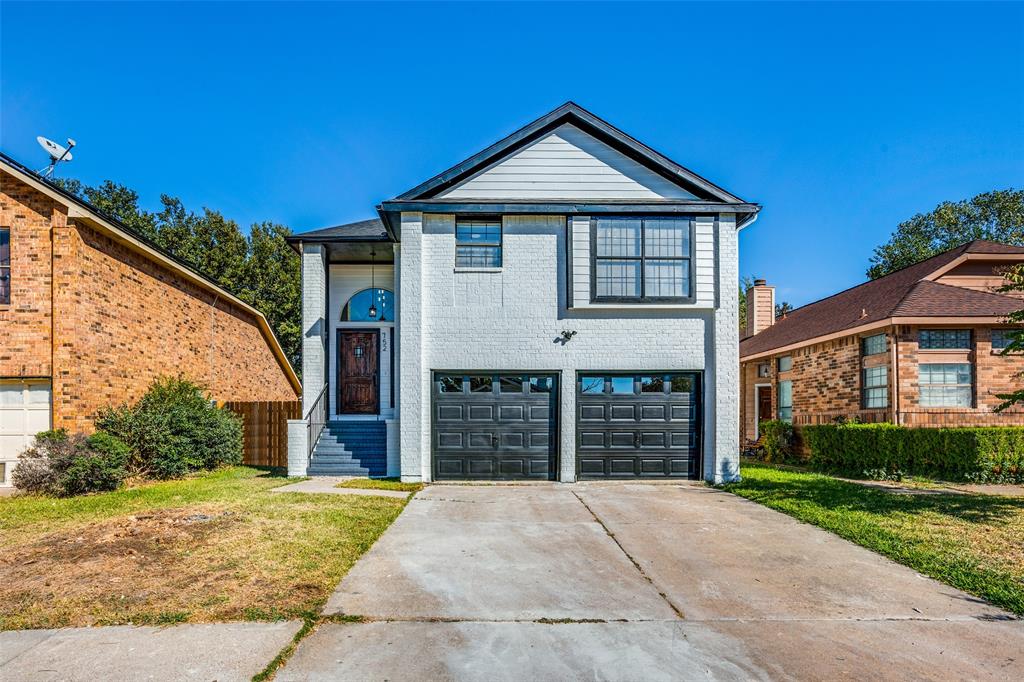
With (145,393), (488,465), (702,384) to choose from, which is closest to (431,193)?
(488,465)

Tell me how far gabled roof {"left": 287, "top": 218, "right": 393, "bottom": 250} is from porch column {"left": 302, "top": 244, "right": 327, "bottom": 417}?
0.24m

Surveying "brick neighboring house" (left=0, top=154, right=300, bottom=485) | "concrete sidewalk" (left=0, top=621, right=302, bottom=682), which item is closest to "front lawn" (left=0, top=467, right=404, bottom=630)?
"concrete sidewalk" (left=0, top=621, right=302, bottom=682)

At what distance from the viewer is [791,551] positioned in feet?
22.9

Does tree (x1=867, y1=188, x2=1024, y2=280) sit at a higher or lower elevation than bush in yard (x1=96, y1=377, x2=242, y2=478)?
higher

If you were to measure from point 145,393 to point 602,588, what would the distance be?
12.8 meters

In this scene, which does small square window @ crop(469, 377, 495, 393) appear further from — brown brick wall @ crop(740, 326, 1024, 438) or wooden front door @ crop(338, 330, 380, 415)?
brown brick wall @ crop(740, 326, 1024, 438)

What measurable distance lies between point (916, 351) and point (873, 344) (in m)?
1.15

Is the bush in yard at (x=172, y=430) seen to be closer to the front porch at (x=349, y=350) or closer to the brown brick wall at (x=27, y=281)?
the brown brick wall at (x=27, y=281)

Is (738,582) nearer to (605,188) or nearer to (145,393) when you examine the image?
(605,188)

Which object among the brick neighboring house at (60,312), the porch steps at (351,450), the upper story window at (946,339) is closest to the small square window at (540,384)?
the porch steps at (351,450)

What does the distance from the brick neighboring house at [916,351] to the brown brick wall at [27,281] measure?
18.8m

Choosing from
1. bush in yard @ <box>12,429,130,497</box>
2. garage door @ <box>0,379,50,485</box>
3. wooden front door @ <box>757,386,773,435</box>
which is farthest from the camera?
wooden front door @ <box>757,386,773,435</box>

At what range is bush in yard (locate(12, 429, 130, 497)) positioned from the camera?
35.4 feet

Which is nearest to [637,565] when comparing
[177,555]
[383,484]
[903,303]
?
[177,555]
